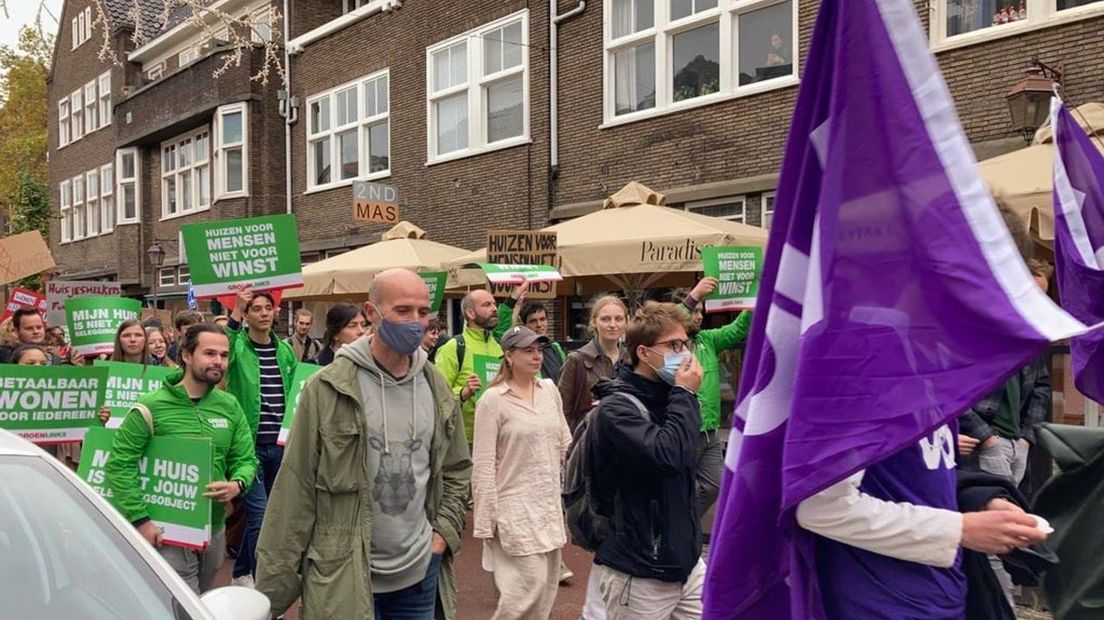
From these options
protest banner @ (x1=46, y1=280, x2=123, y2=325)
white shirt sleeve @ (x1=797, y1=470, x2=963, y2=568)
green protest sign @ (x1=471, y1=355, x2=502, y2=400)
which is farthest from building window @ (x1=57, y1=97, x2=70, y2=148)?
white shirt sleeve @ (x1=797, y1=470, x2=963, y2=568)

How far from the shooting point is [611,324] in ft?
20.7

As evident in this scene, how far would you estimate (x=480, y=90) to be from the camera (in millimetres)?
15953

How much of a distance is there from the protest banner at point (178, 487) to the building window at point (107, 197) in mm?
28337

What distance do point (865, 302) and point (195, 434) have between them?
3.60 m

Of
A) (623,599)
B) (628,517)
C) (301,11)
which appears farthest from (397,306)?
(301,11)

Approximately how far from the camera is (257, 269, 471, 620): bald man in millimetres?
3328

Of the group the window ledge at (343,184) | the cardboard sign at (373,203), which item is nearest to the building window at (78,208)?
the window ledge at (343,184)

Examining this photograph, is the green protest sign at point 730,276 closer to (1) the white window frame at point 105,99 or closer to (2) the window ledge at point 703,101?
(2) the window ledge at point 703,101

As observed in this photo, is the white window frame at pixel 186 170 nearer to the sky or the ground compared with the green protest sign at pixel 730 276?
nearer to the sky

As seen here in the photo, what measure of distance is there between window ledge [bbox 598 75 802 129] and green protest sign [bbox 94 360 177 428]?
7379 millimetres

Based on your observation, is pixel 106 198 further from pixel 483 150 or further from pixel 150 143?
pixel 483 150

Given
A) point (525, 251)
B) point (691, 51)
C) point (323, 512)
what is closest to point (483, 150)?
point (691, 51)

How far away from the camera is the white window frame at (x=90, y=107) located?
102 feet

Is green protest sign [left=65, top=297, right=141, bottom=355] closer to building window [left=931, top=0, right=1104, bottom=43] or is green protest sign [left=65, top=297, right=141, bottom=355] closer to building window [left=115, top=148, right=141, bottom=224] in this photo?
building window [left=931, top=0, right=1104, bottom=43]
